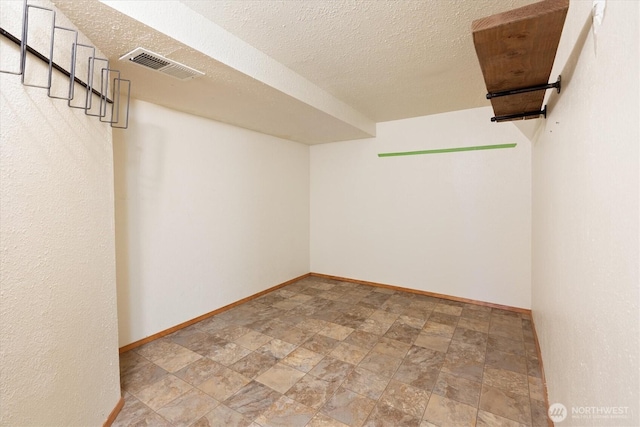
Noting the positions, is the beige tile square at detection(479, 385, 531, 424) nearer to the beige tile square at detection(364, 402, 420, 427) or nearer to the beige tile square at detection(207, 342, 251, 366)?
the beige tile square at detection(364, 402, 420, 427)

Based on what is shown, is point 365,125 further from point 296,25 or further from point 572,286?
point 572,286

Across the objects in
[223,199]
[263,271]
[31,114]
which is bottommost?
[263,271]

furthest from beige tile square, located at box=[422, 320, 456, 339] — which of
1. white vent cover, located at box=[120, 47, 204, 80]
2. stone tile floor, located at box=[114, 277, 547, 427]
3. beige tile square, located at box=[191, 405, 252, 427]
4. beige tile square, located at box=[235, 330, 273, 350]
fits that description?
white vent cover, located at box=[120, 47, 204, 80]

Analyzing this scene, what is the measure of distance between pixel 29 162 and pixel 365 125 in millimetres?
3360

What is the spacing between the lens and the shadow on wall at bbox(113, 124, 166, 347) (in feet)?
7.86

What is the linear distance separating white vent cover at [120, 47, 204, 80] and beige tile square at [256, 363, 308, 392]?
7.48 ft

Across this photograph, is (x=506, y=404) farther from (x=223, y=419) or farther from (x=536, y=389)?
(x=223, y=419)

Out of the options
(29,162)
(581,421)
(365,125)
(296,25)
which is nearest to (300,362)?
(581,421)

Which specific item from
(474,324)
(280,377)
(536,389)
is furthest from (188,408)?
(474,324)

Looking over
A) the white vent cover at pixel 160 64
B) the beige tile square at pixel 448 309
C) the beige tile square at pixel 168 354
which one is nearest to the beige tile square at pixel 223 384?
the beige tile square at pixel 168 354

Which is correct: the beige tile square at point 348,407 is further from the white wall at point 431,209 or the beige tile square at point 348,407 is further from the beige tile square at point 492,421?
the white wall at point 431,209

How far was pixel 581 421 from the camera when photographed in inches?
38.7

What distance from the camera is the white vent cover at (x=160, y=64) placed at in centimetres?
164

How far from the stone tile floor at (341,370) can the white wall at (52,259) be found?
55 centimetres
